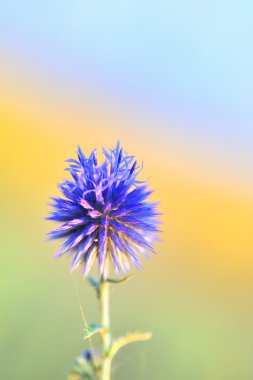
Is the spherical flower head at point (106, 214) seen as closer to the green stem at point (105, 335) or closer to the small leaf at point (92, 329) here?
the green stem at point (105, 335)

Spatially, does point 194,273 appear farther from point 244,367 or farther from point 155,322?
point 244,367

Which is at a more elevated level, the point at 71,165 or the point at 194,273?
the point at 194,273

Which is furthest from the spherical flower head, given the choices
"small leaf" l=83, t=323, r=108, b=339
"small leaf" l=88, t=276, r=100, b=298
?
"small leaf" l=83, t=323, r=108, b=339

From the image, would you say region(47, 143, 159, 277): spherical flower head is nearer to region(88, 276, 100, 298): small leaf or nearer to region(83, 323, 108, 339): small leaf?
region(88, 276, 100, 298): small leaf

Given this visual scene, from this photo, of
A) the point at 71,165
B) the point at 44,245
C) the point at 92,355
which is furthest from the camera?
the point at 44,245

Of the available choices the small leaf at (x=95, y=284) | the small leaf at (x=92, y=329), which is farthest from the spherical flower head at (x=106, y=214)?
the small leaf at (x=92, y=329)

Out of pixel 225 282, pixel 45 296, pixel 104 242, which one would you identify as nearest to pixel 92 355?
pixel 104 242

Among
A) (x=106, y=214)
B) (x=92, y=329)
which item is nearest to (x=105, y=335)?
(x=92, y=329)

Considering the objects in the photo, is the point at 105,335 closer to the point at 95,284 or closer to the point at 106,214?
the point at 95,284
